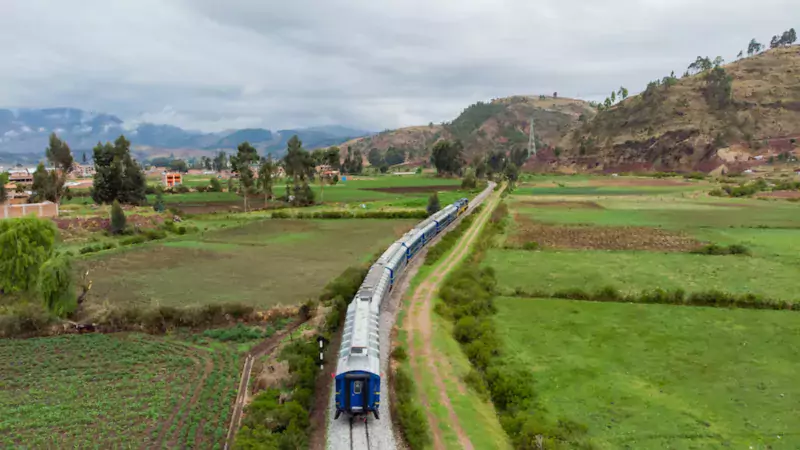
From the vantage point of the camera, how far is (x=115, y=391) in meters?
23.6

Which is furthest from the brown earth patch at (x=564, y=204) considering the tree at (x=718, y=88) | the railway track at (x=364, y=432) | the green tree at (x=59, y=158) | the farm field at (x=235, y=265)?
the tree at (x=718, y=88)

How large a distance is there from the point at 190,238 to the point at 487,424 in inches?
2099

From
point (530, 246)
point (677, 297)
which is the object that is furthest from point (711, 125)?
point (677, 297)

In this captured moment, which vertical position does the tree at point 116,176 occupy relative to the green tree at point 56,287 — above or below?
above

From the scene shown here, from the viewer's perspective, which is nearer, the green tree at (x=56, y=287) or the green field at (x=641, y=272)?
the green tree at (x=56, y=287)

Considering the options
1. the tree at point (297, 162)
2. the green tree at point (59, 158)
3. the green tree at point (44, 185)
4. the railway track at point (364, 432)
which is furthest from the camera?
the tree at point (297, 162)

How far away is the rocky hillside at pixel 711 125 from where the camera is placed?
164 meters

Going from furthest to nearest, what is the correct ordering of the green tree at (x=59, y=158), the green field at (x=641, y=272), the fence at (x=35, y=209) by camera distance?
the green tree at (x=59, y=158)
the fence at (x=35, y=209)
the green field at (x=641, y=272)

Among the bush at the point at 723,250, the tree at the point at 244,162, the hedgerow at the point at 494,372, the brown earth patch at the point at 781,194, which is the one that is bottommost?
the hedgerow at the point at 494,372

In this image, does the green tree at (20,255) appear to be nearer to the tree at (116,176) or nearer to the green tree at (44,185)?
the tree at (116,176)

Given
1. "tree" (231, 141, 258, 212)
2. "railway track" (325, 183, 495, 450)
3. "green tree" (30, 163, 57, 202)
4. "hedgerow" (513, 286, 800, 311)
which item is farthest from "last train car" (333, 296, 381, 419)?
"green tree" (30, 163, 57, 202)

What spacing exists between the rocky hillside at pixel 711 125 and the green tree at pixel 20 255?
177 meters

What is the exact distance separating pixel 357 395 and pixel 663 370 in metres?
15.5

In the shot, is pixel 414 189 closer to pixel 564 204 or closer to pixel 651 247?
pixel 564 204
